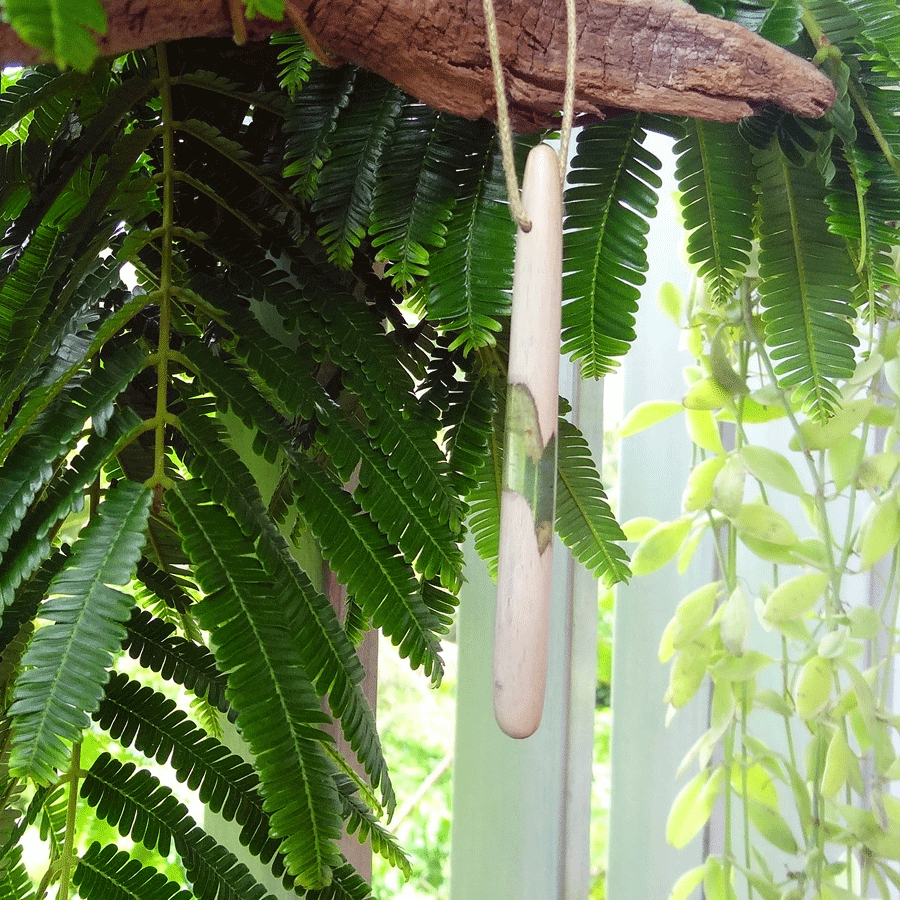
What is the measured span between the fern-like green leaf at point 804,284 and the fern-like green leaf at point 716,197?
2 cm

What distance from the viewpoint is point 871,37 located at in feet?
1.49

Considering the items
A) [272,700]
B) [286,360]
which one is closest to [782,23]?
[286,360]

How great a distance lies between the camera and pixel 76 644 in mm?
341

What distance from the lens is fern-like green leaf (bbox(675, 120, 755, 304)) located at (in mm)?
471

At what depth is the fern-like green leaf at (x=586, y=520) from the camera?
20.1 inches

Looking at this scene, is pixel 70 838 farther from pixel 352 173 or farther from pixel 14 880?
pixel 352 173

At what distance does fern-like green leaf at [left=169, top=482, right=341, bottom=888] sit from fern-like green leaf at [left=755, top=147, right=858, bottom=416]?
1.07ft

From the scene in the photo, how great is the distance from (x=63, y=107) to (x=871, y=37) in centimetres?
48

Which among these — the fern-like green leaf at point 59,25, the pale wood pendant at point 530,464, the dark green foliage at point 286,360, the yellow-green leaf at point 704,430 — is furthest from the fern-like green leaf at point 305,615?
the yellow-green leaf at point 704,430

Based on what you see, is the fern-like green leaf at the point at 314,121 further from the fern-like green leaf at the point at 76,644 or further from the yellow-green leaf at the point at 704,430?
the yellow-green leaf at the point at 704,430

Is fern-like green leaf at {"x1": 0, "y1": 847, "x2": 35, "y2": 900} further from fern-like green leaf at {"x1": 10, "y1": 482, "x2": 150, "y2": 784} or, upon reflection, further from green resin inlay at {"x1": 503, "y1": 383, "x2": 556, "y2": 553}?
green resin inlay at {"x1": 503, "y1": 383, "x2": 556, "y2": 553}

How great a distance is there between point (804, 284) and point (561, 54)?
0.20 m

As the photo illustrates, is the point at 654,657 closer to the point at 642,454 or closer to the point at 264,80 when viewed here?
the point at 642,454

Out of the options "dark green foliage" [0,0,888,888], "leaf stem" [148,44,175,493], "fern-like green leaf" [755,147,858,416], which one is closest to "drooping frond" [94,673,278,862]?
"dark green foliage" [0,0,888,888]
